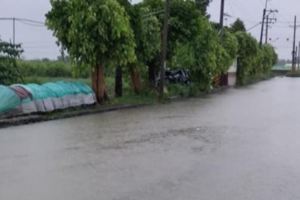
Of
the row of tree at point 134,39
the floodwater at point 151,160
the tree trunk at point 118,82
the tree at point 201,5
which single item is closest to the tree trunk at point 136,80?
the row of tree at point 134,39

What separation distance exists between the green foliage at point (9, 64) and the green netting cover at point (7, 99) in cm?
762

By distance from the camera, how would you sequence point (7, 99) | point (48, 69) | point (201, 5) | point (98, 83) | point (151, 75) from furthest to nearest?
point (48, 69) → point (201, 5) → point (151, 75) → point (98, 83) → point (7, 99)

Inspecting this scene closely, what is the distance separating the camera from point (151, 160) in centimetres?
1310

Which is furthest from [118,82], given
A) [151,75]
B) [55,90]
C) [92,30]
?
[55,90]

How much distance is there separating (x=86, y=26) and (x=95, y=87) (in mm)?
3373

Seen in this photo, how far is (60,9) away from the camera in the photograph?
90.4ft

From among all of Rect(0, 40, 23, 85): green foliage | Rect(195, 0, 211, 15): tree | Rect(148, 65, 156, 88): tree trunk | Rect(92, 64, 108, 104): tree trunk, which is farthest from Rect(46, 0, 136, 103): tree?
Rect(195, 0, 211, 15): tree

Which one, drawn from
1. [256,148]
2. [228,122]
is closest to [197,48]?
[228,122]

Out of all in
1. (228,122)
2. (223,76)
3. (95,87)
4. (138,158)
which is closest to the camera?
(138,158)

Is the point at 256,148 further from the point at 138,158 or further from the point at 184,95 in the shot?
the point at 184,95

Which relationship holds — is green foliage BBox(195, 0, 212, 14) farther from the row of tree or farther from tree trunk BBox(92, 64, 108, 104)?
tree trunk BBox(92, 64, 108, 104)

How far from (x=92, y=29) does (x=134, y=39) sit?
4.43 metres

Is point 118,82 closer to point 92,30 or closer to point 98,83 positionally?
point 98,83

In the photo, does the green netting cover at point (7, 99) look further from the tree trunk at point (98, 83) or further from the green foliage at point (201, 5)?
the green foliage at point (201, 5)
